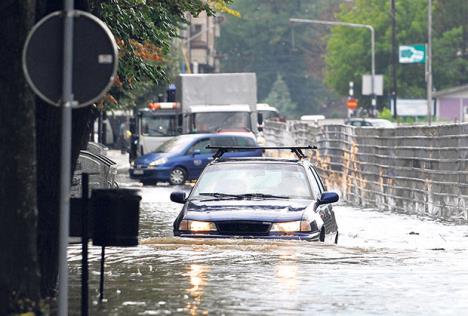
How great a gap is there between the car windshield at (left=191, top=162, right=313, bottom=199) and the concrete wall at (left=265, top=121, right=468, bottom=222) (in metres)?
8.78

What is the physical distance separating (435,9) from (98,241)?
117 meters

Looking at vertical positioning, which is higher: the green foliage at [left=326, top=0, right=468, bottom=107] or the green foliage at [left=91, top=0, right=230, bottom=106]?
the green foliage at [left=326, top=0, right=468, bottom=107]

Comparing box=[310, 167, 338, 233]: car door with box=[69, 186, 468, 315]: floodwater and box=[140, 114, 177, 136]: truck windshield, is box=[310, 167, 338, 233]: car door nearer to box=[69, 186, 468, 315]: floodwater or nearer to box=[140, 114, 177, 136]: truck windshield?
box=[69, 186, 468, 315]: floodwater

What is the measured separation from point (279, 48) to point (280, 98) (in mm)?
7740

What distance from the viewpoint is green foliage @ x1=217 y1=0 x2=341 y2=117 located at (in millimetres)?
165875

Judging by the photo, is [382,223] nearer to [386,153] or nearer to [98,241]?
[386,153]

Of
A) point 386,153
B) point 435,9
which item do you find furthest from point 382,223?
point 435,9

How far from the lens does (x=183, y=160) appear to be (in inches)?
1715

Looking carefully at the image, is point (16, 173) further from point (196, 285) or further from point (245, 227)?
point (245, 227)

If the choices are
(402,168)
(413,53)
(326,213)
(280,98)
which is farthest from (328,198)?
(280,98)

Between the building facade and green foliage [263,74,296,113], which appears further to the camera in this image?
green foliage [263,74,296,113]

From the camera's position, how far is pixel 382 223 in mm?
27797

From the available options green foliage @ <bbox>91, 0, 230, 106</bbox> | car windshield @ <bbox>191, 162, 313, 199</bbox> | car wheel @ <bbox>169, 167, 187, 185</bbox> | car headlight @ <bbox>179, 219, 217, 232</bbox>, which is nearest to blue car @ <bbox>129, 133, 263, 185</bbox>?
car wheel @ <bbox>169, 167, 187, 185</bbox>

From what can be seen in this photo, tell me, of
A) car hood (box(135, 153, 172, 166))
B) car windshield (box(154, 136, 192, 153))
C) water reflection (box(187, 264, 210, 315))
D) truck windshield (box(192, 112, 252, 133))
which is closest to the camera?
water reflection (box(187, 264, 210, 315))
